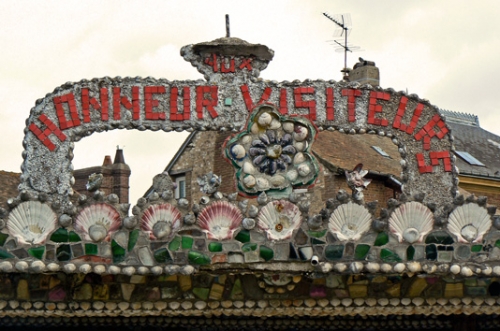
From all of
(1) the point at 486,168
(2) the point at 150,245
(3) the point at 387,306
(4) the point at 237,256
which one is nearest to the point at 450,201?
(3) the point at 387,306

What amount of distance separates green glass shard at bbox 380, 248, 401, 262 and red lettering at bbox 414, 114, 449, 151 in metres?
2.94

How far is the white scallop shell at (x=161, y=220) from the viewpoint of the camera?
53.1 ft

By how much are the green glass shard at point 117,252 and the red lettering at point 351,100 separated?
194 inches

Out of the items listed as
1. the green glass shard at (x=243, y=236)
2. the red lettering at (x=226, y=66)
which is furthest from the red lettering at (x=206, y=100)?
the green glass shard at (x=243, y=236)

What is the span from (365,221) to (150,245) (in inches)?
131

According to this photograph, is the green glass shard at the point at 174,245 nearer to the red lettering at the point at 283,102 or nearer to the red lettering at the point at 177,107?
the red lettering at the point at 177,107

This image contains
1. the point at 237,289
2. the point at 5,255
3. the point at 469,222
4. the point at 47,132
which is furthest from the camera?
the point at 47,132

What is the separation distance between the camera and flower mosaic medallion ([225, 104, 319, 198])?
719 inches

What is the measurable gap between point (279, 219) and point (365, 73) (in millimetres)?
24285

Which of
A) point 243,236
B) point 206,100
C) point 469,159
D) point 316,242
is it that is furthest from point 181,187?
point 316,242

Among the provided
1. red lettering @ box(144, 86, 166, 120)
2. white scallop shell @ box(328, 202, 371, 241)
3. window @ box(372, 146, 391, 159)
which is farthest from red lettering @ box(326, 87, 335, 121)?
window @ box(372, 146, 391, 159)

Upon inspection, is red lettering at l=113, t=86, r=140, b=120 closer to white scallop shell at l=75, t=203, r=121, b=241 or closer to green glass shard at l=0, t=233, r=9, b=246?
white scallop shell at l=75, t=203, r=121, b=241

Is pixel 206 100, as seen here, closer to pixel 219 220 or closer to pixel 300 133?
pixel 300 133

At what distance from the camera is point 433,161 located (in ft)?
60.8
